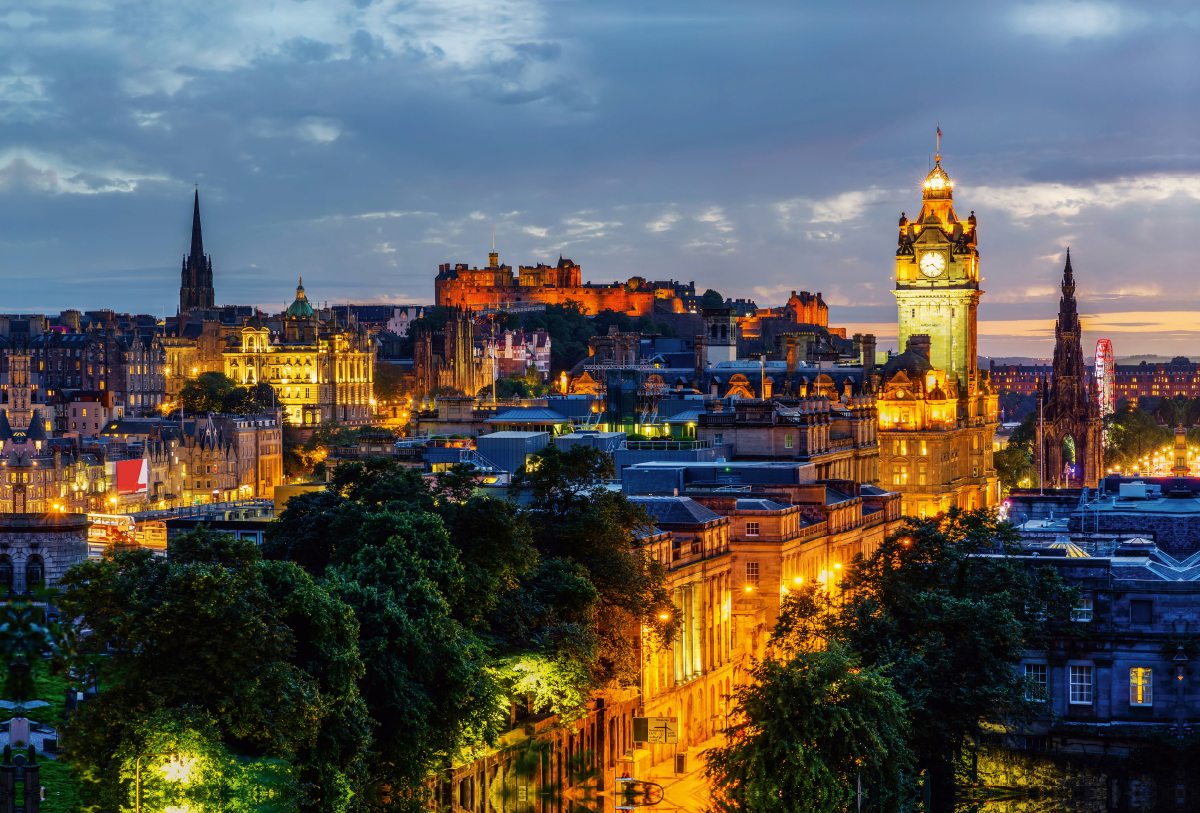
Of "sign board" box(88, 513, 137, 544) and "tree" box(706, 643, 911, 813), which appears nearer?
"tree" box(706, 643, 911, 813)

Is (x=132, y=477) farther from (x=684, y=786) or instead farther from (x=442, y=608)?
(x=442, y=608)

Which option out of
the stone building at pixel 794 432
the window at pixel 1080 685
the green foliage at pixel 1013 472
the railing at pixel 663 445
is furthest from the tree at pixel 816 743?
the green foliage at pixel 1013 472

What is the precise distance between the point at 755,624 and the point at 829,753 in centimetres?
3513

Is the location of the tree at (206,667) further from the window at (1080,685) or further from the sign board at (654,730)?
the window at (1080,685)

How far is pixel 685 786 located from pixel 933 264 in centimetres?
11305

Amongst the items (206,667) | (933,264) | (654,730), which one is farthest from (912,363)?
(206,667)

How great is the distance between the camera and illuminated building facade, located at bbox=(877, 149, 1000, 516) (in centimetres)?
16362

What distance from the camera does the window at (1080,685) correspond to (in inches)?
2692

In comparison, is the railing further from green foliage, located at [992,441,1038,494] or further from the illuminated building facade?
green foliage, located at [992,441,1038,494]

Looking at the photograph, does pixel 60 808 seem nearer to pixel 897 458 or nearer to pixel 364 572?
pixel 364 572

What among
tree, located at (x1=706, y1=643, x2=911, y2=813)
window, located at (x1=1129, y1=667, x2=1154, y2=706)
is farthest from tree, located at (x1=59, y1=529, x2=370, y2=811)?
window, located at (x1=1129, y1=667, x2=1154, y2=706)

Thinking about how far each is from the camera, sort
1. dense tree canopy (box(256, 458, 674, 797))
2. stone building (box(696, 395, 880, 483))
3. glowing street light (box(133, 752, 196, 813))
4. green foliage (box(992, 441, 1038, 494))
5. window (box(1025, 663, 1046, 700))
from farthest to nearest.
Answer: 1. green foliage (box(992, 441, 1038, 494))
2. stone building (box(696, 395, 880, 483))
3. window (box(1025, 663, 1046, 700))
4. dense tree canopy (box(256, 458, 674, 797))
5. glowing street light (box(133, 752, 196, 813))

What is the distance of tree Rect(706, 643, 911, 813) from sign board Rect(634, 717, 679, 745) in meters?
16.4

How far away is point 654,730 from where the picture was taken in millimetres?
73750
